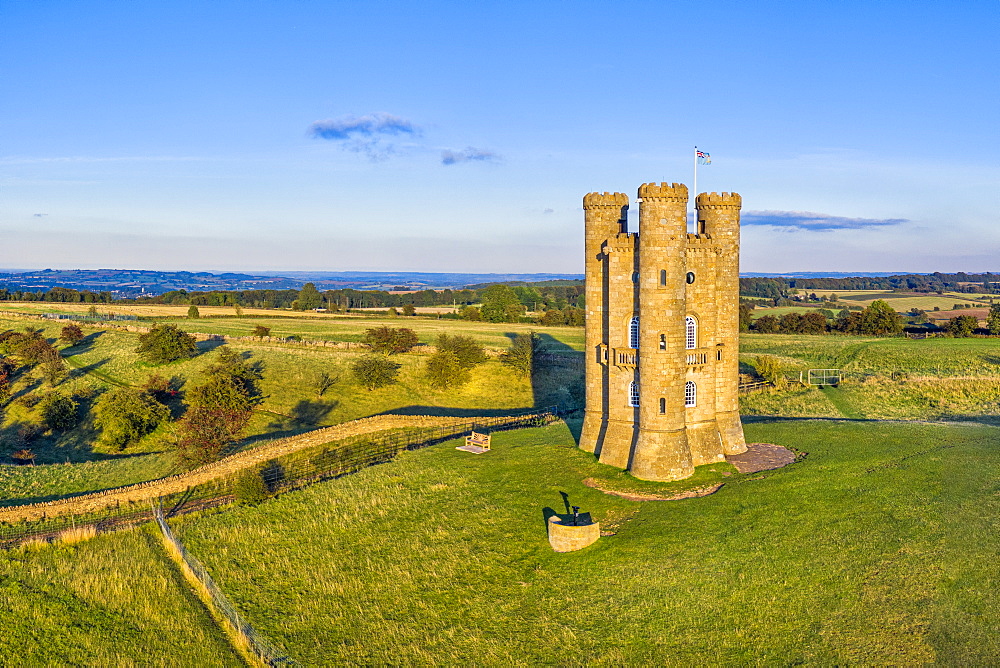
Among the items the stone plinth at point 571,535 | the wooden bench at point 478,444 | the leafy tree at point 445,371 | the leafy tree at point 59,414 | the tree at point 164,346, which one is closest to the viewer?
the stone plinth at point 571,535

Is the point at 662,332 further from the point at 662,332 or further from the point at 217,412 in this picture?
the point at 217,412

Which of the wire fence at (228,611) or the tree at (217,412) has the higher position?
the tree at (217,412)

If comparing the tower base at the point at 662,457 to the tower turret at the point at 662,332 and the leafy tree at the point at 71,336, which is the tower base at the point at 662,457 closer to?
the tower turret at the point at 662,332

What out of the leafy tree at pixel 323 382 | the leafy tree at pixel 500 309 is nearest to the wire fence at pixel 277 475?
the leafy tree at pixel 323 382

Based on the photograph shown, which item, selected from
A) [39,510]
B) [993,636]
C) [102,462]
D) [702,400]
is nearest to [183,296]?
[102,462]

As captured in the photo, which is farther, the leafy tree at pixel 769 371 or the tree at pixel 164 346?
the tree at pixel 164 346
